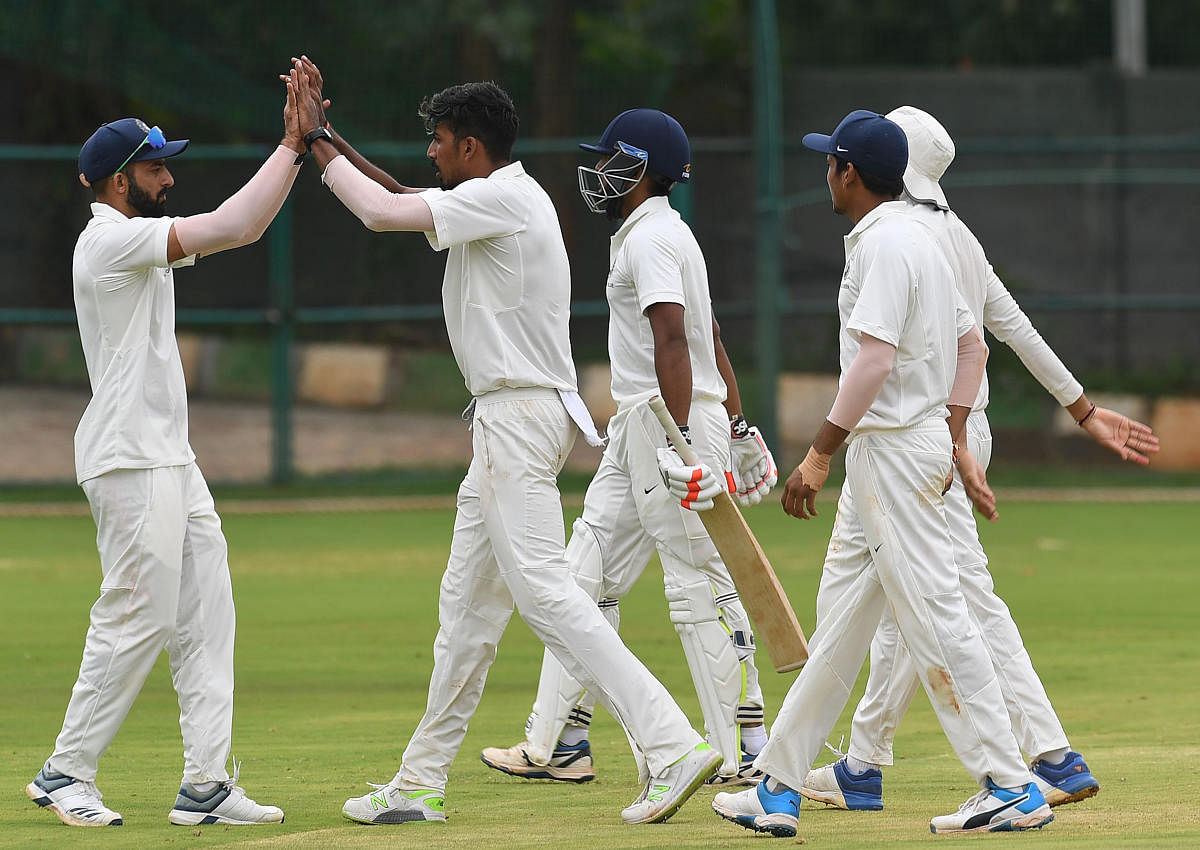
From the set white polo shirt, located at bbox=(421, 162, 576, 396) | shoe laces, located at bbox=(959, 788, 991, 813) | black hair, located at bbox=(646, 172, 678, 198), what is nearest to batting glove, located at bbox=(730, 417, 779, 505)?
black hair, located at bbox=(646, 172, 678, 198)

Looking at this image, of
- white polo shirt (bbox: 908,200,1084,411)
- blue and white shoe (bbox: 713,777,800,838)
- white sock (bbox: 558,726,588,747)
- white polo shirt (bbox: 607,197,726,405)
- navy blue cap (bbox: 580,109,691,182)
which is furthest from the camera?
white sock (bbox: 558,726,588,747)

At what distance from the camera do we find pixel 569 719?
21.1 feet

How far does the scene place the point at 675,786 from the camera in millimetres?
5402

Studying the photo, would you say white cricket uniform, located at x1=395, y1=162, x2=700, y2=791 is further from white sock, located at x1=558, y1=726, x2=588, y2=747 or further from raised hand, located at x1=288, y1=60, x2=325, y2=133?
white sock, located at x1=558, y1=726, x2=588, y2=747

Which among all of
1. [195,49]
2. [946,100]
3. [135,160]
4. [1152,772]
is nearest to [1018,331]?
[1152,772]

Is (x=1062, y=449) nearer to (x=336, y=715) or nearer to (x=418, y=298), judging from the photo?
(x=418, y=298)

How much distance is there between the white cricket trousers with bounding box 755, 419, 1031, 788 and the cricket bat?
0.87 feet

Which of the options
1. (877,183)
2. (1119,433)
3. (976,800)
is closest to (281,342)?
(1119,433)

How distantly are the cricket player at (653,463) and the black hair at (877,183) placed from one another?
2.84 feet

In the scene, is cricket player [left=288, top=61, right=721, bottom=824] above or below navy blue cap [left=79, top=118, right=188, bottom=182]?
below

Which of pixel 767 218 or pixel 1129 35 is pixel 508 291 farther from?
pixel 1129 35

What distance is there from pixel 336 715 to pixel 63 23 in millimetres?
15502

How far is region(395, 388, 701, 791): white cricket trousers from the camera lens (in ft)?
17.9

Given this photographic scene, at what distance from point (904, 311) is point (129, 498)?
7.79 ft
